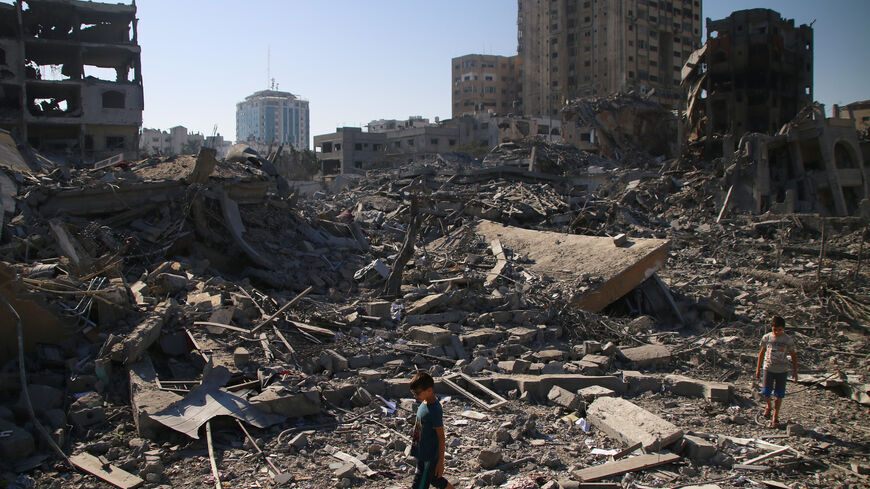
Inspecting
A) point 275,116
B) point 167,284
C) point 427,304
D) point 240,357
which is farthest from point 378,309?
point 275,116

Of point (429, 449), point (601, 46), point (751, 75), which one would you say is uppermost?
point (601, 46)

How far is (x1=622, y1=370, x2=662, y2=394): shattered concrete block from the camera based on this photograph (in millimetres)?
6633

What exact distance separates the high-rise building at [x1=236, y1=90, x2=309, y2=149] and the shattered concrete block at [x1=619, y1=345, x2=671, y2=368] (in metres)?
129

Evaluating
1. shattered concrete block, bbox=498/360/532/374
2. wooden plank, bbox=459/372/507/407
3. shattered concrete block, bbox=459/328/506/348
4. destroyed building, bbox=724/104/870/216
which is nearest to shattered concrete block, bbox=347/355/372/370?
wooden plank, bbox=459/372/507/407

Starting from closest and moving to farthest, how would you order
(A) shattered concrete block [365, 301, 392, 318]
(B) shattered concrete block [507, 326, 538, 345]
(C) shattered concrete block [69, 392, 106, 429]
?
1. (C) shattered concrete block [69, 392, 106, 429]
2. (B) shattered concrete block [507, 326, 538, 345]
3. (A) shattered concrete block [365, 301, 392, 318]

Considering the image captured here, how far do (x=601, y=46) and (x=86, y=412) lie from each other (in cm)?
6916

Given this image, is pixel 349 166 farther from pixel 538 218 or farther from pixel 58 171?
pixel 58 171

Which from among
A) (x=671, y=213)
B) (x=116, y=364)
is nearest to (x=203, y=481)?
(x=116, y=364)

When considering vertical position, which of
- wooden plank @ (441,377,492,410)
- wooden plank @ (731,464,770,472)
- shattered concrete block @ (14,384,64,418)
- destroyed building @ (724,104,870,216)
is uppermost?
destroyed building @ (724,104,870,216)

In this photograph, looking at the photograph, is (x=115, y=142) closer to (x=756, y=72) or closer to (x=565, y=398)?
(x=565, y=398)

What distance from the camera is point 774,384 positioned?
587 cm

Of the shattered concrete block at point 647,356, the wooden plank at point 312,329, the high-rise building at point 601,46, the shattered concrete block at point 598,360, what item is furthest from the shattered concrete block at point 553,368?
the high-rise building at point 601,46

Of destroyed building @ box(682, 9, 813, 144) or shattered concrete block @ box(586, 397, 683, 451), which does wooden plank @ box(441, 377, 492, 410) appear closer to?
shattered concrete block @ box(586, 397, 683, 451)

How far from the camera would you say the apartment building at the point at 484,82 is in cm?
7756
